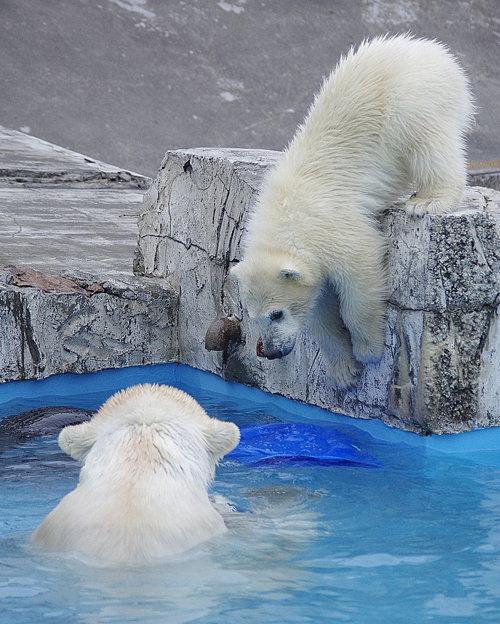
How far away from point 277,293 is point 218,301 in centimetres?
133

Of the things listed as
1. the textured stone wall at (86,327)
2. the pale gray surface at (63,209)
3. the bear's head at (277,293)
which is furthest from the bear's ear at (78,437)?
the pale gray surface at (63,209)

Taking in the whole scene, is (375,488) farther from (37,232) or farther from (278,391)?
(37,232)

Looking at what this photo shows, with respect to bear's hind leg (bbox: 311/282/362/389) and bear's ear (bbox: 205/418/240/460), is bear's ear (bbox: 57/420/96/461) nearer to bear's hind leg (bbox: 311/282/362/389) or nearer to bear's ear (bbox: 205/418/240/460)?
bear's ear (bbox: 205/418/240/460)

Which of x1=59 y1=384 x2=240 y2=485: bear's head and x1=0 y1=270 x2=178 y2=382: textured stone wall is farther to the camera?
x1=0 y1=270 x2=178 y2=382: textured stone wall

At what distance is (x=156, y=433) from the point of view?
2424mm

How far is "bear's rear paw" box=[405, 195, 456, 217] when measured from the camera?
11.5 feet

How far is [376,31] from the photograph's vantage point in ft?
45.7

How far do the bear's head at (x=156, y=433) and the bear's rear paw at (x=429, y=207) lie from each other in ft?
4.63

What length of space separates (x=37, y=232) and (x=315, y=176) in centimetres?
332

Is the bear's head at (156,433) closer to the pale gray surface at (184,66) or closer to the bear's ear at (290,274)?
the bear's ear at (290,274)

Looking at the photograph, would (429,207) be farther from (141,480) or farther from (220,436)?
(141,480)

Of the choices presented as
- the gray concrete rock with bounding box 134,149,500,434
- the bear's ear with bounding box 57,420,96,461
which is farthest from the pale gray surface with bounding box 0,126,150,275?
the bear's ear with bounding box 57,420,96,461

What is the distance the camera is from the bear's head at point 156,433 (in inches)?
94.7

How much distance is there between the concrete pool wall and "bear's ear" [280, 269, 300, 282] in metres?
0.49
